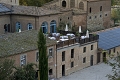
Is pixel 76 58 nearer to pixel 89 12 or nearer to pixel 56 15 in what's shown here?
pixel 56 15

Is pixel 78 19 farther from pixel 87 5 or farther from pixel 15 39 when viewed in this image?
pixel 15 39

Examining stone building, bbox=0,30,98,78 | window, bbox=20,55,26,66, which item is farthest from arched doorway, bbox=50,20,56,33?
window, bbox=20,55,26,66

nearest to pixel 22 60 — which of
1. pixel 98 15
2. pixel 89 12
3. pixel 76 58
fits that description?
pixel 76 58

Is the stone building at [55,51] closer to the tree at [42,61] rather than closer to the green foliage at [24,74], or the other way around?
the green foliage at [24,74]

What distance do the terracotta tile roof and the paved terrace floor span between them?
14.9ft

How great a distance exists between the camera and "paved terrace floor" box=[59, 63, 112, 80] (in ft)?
132

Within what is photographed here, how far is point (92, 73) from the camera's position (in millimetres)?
42000

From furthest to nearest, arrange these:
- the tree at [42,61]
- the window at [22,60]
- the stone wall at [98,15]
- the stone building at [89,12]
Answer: the stone wall at [98,15], the stone building at [89,12], the window at [22,60], the tree at [42,61]

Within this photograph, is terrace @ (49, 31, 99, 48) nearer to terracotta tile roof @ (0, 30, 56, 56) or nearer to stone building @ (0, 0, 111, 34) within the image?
terracotta tile roof @ (0, 30, 56, 56)

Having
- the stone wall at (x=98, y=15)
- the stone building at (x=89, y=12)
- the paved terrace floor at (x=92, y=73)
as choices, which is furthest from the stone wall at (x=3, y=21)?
the stone wall at (x=98, y=15)

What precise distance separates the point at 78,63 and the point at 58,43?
Result: 4.90m

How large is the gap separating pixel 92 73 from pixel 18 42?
985 cm

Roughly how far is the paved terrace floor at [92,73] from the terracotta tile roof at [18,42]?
455 centimetres

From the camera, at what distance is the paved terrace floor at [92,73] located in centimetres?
4016
